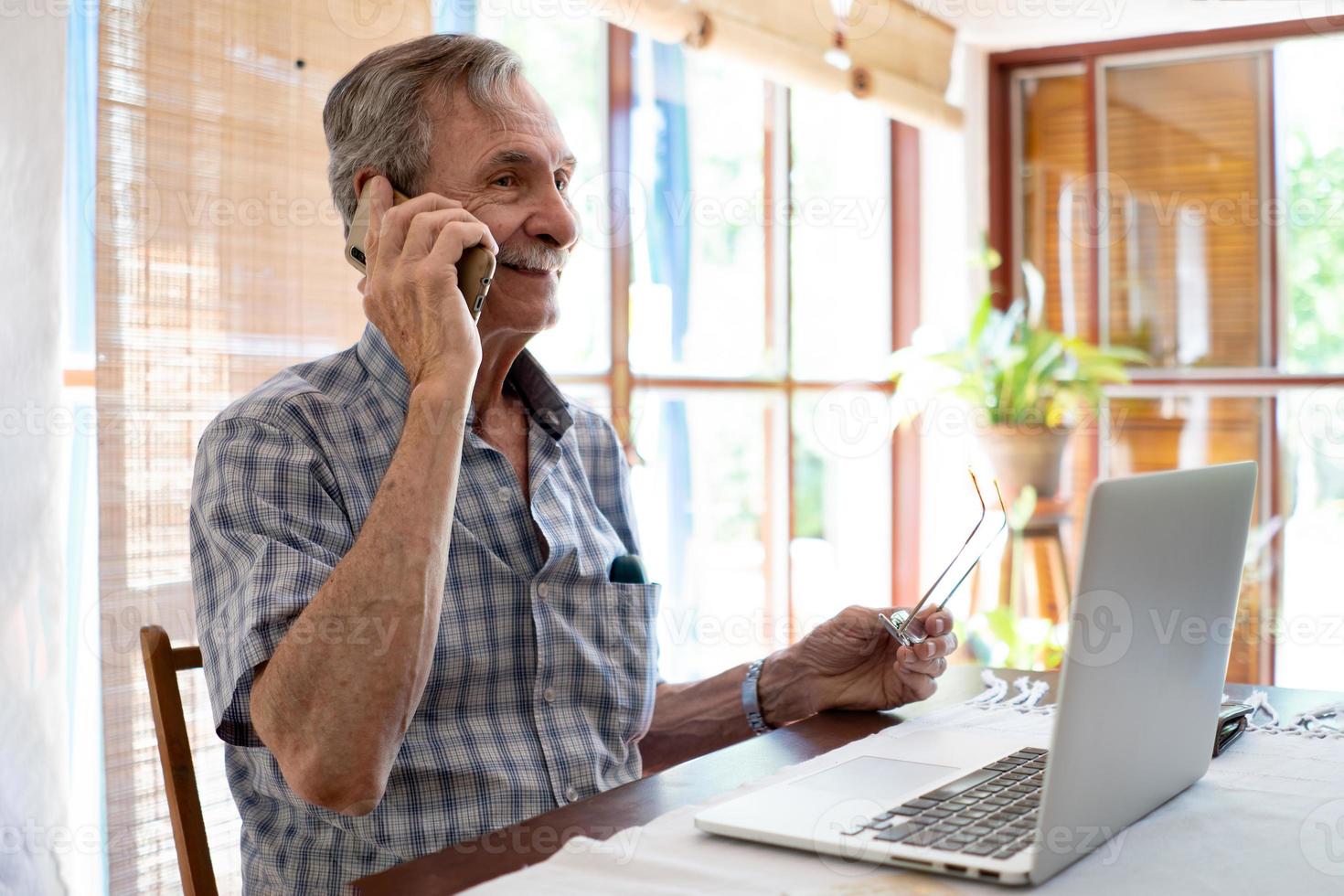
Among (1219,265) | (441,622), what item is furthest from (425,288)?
(1219,265)

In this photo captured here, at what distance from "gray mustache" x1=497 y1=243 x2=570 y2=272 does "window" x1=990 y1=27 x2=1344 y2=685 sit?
131 inches

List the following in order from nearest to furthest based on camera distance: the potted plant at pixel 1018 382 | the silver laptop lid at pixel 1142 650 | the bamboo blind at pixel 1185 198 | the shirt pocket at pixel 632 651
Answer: the silver laptop lid at pixel 1142 650 → the shirt pocket at pixel 632 651 → the potted plant at pixel 1018 382 → the bamboo blind at pixel 1185 198

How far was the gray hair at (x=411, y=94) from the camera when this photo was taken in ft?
4.76

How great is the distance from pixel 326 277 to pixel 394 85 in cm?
76

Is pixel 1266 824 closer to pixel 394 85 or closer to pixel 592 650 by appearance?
pixel 592 650

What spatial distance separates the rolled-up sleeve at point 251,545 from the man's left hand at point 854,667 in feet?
1.77

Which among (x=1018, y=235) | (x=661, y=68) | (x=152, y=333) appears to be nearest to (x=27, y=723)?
(x=152, y=333)

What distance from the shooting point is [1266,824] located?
3.15ft

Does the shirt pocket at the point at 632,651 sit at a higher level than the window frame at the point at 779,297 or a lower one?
lower

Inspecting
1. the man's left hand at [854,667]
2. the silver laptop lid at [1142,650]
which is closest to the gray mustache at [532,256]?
the man's left hand at [854,667]

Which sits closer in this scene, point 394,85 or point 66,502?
point 394,85

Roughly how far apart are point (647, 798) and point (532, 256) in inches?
27.8

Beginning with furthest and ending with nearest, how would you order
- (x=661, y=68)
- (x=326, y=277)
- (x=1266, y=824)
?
(x=661, y=68) < (x=326, y=277) < (x=1266, y=824)

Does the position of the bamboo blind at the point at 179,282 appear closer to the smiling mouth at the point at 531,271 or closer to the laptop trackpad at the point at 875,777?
the smiling mouth at the point at 531,271
